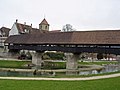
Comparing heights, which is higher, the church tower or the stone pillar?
the church tower

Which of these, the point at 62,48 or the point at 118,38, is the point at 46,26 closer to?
the point at 62,48

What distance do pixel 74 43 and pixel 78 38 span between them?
3.22 ft

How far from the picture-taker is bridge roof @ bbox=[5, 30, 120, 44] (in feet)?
94.3

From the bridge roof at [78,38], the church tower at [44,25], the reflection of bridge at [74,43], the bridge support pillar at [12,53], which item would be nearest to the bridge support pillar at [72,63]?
the reflection of bridge at [74,43]

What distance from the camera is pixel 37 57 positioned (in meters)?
36.8

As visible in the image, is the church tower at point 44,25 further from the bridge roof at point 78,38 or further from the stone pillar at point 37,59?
the stone pillar at point 37,59

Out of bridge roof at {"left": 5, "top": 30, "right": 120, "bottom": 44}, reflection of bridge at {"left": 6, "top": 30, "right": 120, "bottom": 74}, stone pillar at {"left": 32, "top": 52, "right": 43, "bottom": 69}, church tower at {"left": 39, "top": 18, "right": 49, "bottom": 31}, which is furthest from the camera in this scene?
church tower at {"left": 39, "top": 18, "right": 49, "bottom": 31}

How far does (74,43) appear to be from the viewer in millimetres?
31281

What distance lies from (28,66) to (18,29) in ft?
60.2

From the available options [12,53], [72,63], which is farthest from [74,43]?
[12,53]

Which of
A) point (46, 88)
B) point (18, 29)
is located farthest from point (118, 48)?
point (18, 29)

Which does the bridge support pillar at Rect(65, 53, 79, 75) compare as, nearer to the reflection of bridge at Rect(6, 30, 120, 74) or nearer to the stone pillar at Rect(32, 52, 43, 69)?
the reflection of bridge at Rect(6, 30, 120, 74)

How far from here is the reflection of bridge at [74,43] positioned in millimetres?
28403

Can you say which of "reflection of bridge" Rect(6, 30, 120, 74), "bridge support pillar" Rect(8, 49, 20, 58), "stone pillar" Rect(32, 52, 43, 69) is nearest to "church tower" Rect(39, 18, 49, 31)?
"bridge support pillar" Rect(8, 49, 20, 58)
